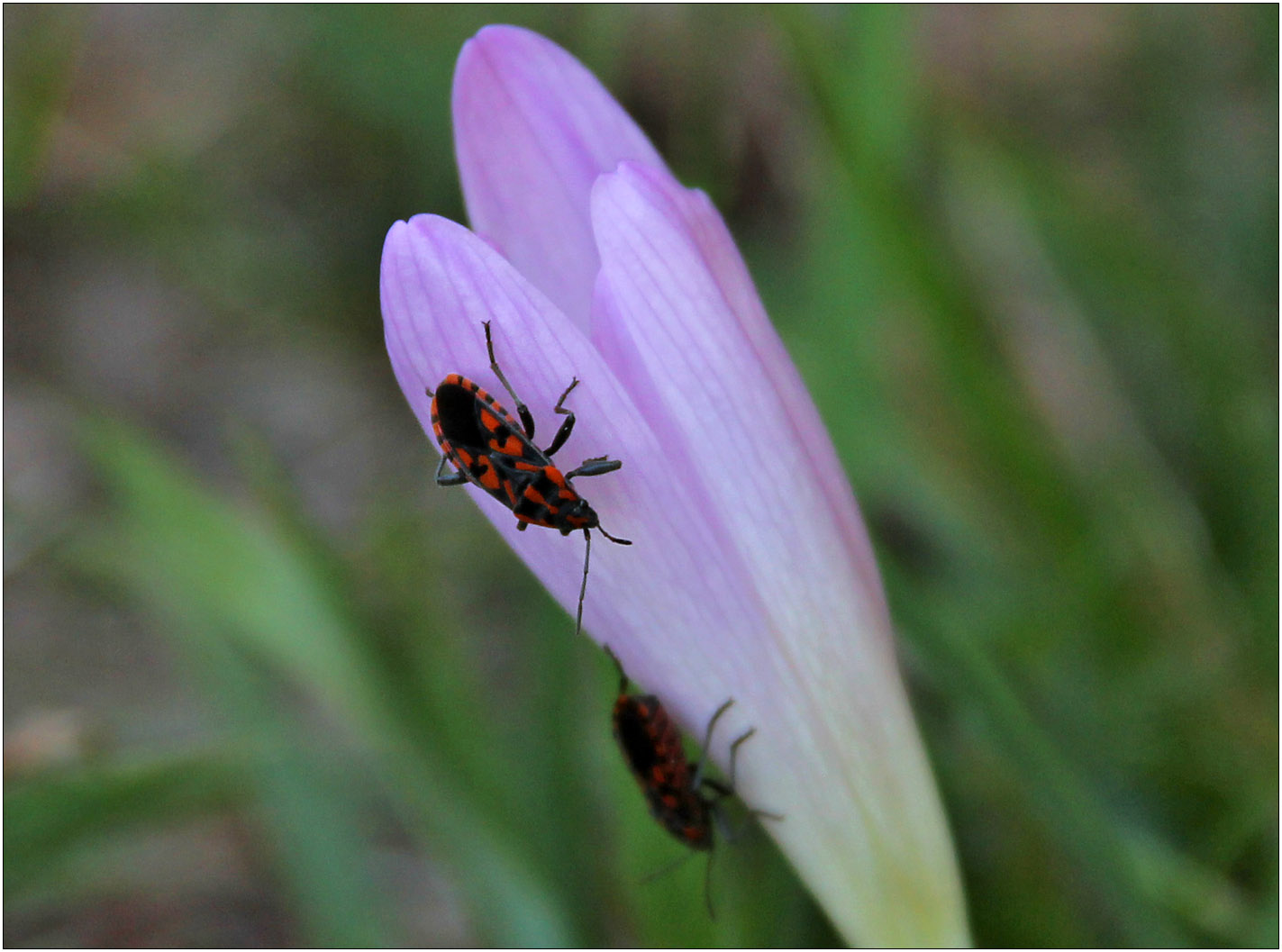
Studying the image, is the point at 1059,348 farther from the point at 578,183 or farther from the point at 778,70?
the point at 578,183

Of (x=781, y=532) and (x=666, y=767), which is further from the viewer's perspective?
(x=666, y=767)

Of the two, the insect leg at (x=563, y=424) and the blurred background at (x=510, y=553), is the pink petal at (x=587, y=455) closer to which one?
the insect leg at (x=563, y=424)

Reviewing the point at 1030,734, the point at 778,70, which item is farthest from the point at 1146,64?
the point at 1030,734

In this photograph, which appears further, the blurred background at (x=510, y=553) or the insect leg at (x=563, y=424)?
the blurred background at (x=510, y=553)

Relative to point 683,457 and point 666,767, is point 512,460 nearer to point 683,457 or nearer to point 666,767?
point 683,457

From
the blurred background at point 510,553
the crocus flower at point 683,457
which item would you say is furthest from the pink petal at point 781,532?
the blurred background at point 510,553

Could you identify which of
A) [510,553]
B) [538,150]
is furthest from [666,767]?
[510,553]
